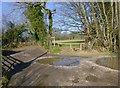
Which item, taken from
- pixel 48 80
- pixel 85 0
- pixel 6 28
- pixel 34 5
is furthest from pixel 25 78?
pixel 6 28

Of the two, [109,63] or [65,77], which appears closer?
[65,77]

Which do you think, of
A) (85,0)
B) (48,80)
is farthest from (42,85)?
(85,0)

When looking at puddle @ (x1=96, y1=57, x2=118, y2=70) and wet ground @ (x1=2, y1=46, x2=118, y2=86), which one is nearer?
wet ground @ (x1=2, y1=46, x2=118, y2=86)

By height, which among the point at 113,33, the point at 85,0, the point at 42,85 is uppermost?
the point at 85,0

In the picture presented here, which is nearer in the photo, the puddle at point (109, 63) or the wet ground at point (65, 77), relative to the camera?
the wet ground at point (65, 77)

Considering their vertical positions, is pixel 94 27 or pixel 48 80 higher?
pixel 94 27

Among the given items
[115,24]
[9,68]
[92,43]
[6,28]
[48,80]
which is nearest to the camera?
[48,80]

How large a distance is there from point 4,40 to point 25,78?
14.1 m

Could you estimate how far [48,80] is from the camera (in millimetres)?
7062

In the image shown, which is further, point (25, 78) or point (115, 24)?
point (115, 24)

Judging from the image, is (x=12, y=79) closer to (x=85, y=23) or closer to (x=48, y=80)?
(x=48, y=80)

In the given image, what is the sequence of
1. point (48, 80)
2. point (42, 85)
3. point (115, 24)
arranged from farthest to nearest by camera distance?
point (115, 24) → point (48, 80) → point (42, 85)

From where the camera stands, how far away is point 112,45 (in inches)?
622

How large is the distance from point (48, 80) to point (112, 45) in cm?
994
